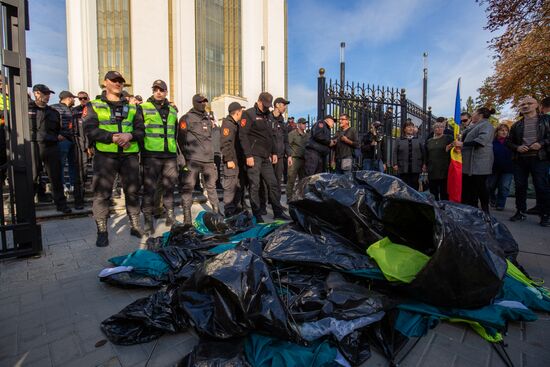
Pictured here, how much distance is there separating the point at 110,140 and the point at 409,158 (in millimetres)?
5211

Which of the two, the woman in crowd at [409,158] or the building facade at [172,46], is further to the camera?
the building facade at [172,46]

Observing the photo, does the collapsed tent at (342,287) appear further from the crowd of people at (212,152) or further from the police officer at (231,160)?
the police officer at (231,160)

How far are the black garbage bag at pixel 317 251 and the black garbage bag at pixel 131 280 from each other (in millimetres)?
984

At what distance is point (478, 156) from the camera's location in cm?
487

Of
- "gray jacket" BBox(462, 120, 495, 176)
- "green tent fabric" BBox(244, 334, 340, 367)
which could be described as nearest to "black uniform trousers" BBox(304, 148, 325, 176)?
"gray jacket" BBox(462, 120, 495, 176)

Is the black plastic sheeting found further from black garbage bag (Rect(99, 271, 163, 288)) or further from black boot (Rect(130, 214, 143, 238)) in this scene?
black boot (Rect(130, 214, 143, 238))

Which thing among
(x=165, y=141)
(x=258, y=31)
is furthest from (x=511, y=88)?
(x=258, y=31)

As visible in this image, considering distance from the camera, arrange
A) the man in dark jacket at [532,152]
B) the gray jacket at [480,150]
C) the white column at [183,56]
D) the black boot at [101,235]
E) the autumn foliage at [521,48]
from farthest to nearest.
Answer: the white column at [183,56] < the autumn foliage at [521,48] < the gray jacket at [480,150] < the man in dark jacket at [532,152] < the black boot at [101,235]

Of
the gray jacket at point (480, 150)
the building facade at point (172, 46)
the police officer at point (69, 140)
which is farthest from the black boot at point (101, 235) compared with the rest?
the building facade at point (172, 46)

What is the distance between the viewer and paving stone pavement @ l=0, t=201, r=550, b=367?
1.67 m

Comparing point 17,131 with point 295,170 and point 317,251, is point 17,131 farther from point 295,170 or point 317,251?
point 295,170

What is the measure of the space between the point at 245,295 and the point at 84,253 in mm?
2712

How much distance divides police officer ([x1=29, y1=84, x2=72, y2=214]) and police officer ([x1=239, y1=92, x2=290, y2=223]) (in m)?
3.17

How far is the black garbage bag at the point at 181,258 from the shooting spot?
8.39 feet
